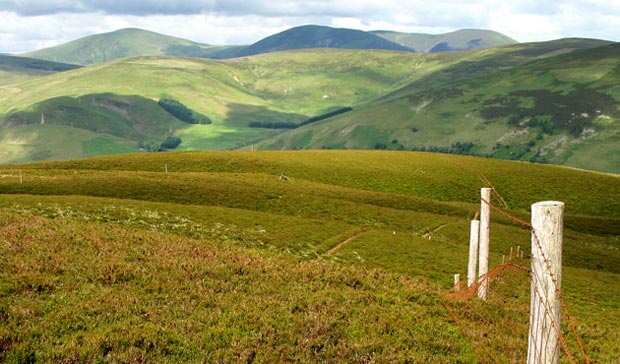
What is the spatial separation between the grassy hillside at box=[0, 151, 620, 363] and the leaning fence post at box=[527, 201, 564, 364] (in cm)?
614

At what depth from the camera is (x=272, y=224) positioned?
2175 inches

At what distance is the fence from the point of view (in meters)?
10.1

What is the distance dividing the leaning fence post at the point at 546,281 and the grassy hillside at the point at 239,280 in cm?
614

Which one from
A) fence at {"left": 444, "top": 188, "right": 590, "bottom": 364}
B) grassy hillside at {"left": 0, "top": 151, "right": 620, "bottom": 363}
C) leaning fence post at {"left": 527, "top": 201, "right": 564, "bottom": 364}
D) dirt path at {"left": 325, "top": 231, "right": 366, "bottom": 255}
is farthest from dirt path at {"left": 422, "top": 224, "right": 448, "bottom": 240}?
leaning fence post at {"left": 527, "top": 201, "right": 564, "bottom": 364}

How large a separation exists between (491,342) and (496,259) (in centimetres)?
3791

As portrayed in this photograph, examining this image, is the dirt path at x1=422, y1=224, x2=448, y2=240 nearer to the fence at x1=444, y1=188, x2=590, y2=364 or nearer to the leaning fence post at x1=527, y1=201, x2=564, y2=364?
the fence at x1=444, y1=188, x2=590, y2=364

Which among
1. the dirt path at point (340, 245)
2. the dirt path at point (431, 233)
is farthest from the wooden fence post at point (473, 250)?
the dirt path at point (431, 233)

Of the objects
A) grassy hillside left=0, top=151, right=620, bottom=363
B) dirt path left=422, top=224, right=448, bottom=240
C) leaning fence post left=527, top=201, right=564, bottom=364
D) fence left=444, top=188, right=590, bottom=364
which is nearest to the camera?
leaning fence post left=527, top=201, right=564, bottom=364

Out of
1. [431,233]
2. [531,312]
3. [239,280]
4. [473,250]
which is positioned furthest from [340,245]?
[531,312]

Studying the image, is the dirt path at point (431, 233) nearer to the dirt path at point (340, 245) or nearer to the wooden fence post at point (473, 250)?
the dirt path at point (340, 245)

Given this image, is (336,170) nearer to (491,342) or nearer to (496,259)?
(496,259)

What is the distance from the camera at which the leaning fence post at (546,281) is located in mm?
9891

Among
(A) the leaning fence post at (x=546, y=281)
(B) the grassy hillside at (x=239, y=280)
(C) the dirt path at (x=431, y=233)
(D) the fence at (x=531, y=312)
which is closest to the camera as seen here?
(A) the leaning fence post at (x=546, y=281)

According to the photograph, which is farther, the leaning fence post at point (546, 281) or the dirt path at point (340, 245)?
the dirt path at point (340, 245)
